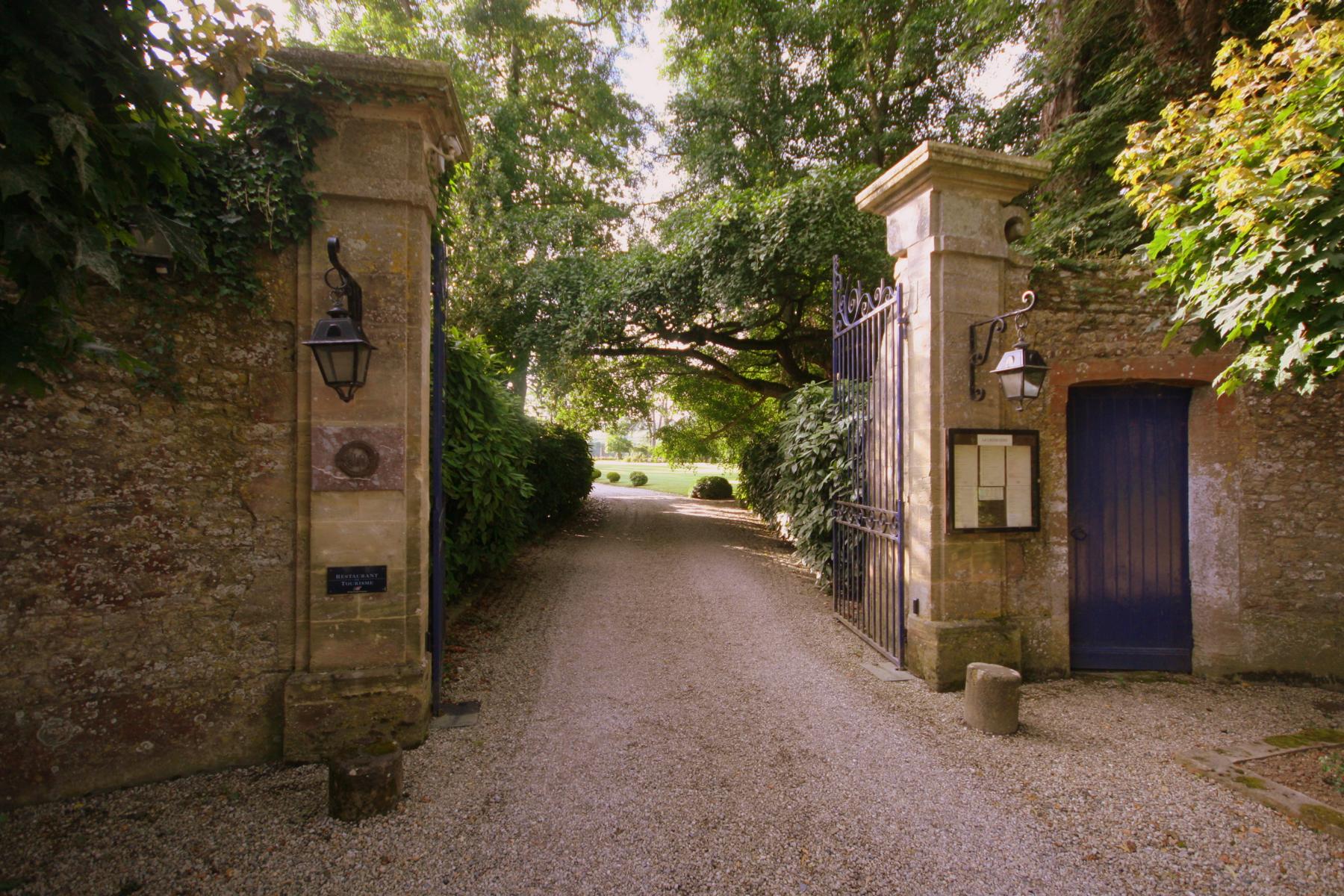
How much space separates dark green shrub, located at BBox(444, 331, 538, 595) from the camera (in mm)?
5387

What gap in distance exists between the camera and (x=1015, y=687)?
12.5 feet

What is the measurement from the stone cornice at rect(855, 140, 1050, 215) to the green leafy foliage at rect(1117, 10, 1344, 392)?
0.85 meters

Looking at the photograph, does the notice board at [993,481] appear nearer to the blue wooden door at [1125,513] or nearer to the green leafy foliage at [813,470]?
the blue wooden door at [1125,513]

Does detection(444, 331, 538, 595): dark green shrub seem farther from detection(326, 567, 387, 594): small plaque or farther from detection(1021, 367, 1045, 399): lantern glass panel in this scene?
detection(1021, 367, 1045, 399): lantern glass panel

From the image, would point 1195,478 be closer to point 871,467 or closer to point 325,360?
point 871,467

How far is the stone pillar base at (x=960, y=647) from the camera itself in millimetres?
4430

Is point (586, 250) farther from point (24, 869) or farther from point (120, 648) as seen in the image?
point (24, 869)

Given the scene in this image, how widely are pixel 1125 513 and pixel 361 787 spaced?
559cm

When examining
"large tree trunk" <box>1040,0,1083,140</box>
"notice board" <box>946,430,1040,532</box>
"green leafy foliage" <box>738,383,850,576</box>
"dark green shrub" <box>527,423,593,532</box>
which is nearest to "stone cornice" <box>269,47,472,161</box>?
"notice board" <box>946,430,1040,532</box>

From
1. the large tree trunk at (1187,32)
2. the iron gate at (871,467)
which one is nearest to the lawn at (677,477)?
the iron gate at (871,467)

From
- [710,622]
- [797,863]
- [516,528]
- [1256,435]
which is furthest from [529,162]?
[797,863]

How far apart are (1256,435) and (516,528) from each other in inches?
→ 256

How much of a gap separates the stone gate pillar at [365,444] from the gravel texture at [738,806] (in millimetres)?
384

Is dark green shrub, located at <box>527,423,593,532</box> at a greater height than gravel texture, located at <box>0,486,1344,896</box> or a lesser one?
greater
